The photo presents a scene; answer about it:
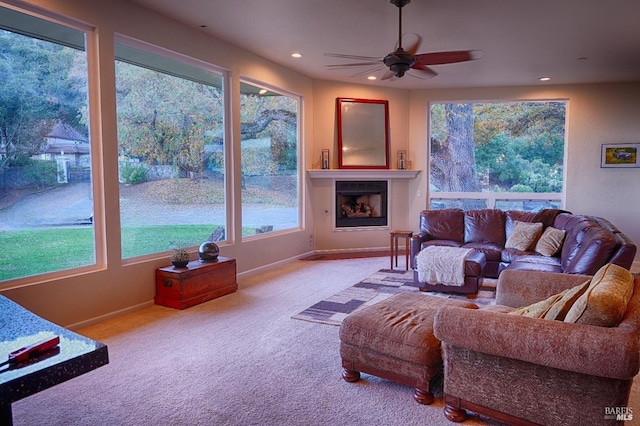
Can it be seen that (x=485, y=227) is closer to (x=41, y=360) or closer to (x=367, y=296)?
(x=367, y=296)

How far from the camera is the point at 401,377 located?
8.27 ft

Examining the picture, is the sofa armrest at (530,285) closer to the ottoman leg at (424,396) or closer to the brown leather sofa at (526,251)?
the brown leather sofa at (526,251)

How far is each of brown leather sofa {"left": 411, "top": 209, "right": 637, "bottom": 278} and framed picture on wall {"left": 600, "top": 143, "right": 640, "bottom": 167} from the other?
198 centimetres

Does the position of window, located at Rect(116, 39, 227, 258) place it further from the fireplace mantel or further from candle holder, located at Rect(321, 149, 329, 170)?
candle holder, located at Rect(321, 149, 329, 170)

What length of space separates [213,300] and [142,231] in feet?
3.35

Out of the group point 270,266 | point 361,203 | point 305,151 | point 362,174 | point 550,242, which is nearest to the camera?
point 550,242

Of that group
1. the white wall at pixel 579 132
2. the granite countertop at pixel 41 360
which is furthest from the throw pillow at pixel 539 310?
the white wall at pixel 579 132

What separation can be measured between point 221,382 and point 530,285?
2.18 metres

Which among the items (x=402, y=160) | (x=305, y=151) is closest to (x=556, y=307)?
(x=305, y=151)

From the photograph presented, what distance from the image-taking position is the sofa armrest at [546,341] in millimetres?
1728

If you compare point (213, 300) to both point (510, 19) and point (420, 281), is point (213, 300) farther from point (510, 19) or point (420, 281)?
point (510, 19)

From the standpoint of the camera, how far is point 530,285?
2.92 meters

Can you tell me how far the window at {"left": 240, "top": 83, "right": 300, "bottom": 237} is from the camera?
5680 millimetres

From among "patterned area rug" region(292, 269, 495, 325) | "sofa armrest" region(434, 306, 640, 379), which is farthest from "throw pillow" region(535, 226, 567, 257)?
"sofa armrest" region(434, 306, 640, 379)
